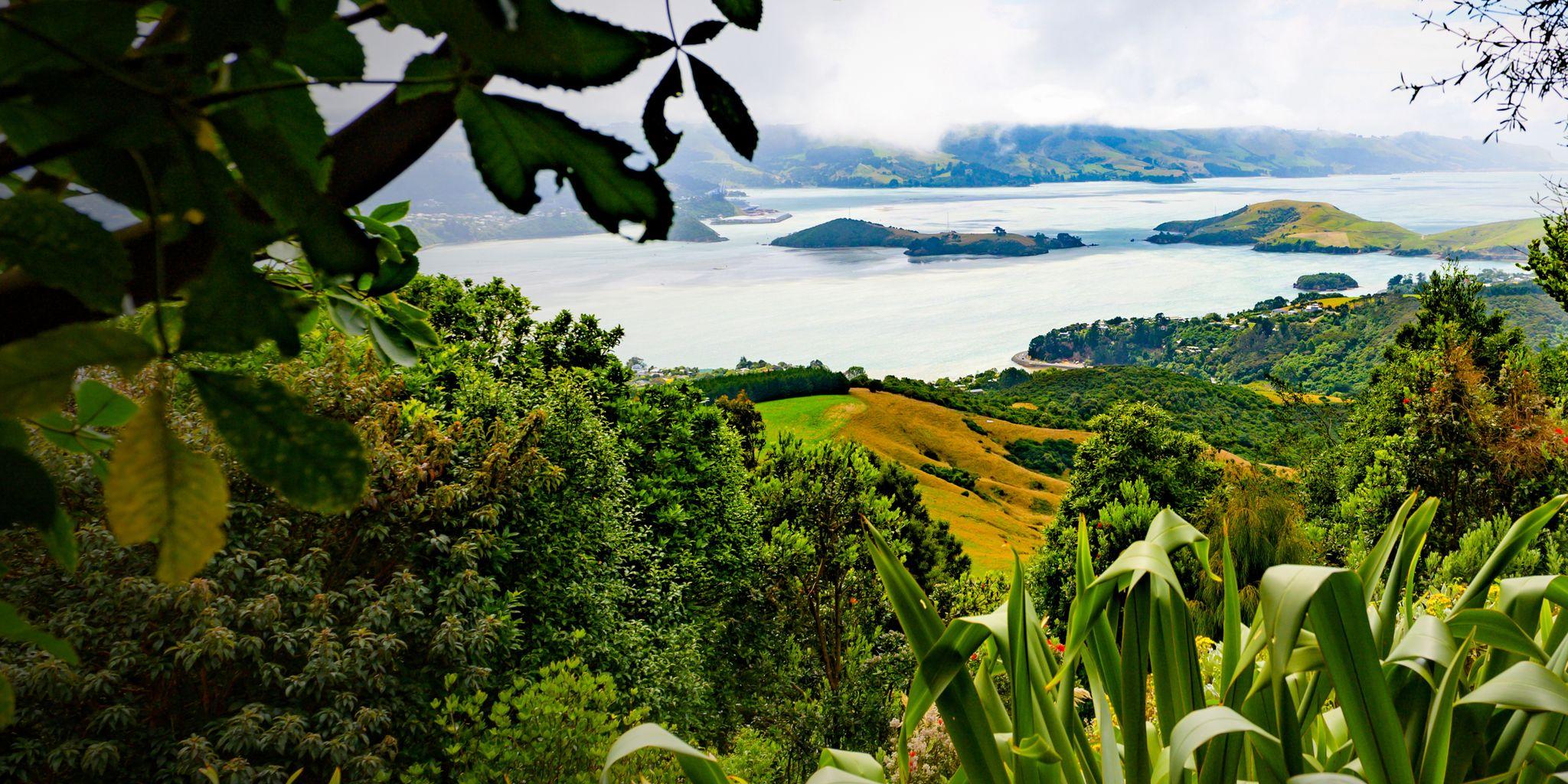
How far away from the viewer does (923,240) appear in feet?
235

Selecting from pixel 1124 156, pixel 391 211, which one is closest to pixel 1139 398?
pixel 391 211

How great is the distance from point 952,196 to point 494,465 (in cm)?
7554

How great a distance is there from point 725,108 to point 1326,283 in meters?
75.5

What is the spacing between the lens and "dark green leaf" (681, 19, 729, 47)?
318mm

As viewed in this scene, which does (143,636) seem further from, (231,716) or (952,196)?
(952,196)

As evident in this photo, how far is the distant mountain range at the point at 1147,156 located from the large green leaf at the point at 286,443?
8134 cm

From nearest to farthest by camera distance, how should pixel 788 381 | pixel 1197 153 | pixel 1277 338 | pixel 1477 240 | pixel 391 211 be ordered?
pixel 391 211 < pixel 788 381 < pixel 1277 338 < pixel 1477 240 < pixel 1197 153

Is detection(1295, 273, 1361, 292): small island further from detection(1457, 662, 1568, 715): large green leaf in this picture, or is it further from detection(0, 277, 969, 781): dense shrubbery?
detection(1457, 662, 1568, 715): large green leaf

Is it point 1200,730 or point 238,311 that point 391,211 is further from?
point 1200,730

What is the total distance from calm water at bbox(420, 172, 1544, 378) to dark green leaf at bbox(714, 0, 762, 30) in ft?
86.8

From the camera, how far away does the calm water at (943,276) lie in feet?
140

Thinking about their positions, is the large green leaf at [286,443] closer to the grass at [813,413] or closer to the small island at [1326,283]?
the grass at [813,413]

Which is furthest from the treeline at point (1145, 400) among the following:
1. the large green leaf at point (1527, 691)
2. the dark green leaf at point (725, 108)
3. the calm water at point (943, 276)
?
the dark green leaf at point (725, 108)

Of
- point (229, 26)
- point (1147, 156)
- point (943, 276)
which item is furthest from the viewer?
point (1147, 156)
